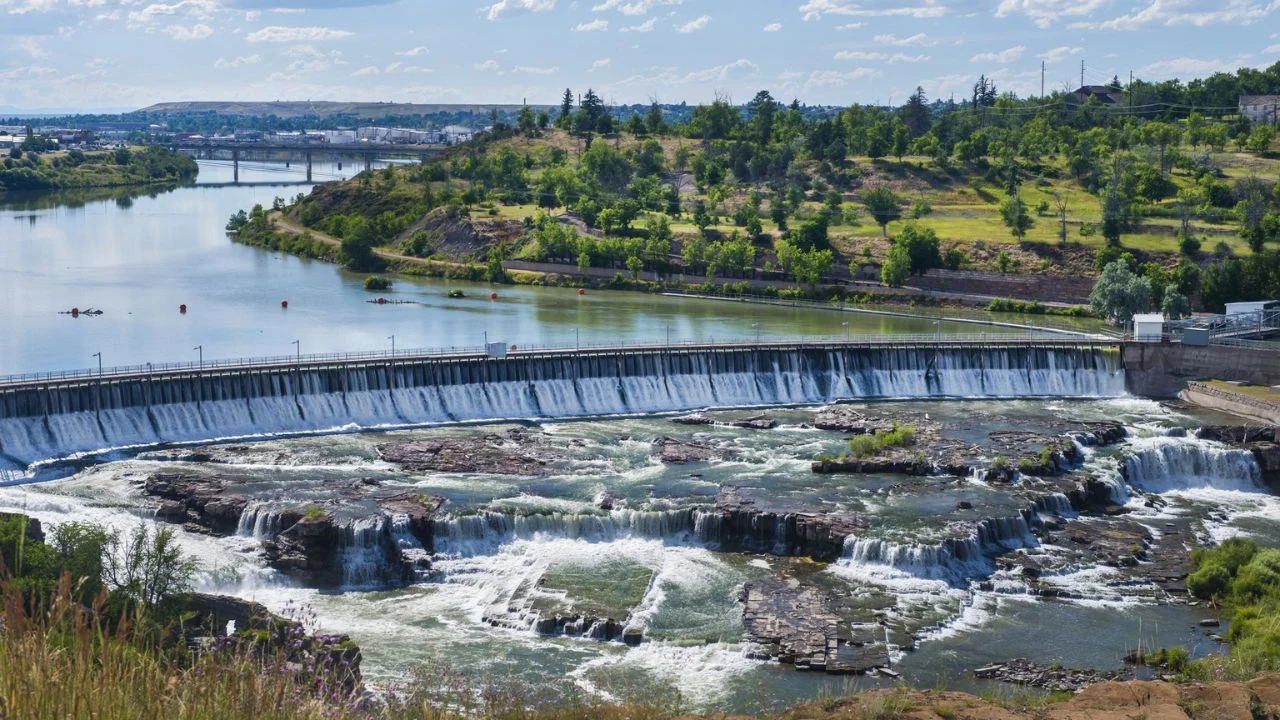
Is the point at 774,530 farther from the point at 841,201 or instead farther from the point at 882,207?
the point at 841,201

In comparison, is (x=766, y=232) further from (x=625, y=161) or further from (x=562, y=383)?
(x=562, y=383)

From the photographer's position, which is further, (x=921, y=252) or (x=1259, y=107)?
(x=1259, y=107)

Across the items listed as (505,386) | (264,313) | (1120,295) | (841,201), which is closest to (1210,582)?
(505,386)

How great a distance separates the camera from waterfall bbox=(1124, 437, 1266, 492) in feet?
183

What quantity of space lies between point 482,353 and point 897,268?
45560mm

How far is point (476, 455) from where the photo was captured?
5347 centimetres

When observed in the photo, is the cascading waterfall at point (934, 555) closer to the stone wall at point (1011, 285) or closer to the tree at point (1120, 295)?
the tree at point (1120, 295)

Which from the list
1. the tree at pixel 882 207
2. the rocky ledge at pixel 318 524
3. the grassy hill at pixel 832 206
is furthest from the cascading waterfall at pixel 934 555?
the tree at pixel 882 207

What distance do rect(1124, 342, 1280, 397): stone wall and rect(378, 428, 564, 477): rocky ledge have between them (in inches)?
1273

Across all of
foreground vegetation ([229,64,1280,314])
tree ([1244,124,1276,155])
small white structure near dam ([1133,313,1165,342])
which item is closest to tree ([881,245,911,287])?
foreground vegetation ([229,64,1280,314])

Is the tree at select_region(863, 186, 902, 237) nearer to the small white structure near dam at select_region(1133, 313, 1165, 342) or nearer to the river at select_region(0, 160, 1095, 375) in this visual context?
the river at select_region(0, 160, 1095, 375)

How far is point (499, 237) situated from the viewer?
120 metres

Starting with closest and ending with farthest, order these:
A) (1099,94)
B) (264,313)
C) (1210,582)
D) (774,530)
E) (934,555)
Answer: (1210,582) < (934,555) < (774,530) < (264,313) < (1099,94)

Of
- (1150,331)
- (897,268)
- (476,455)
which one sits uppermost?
(897,268)
